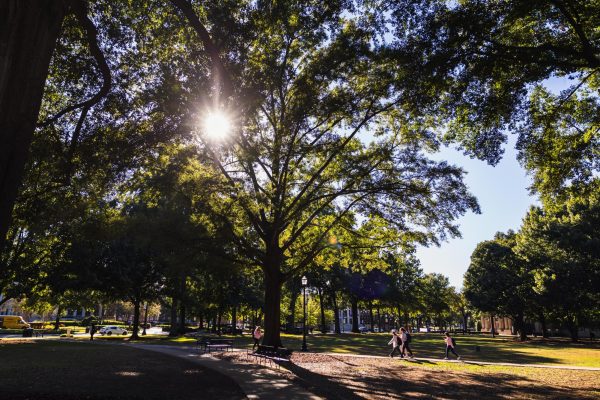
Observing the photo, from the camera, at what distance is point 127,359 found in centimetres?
1712

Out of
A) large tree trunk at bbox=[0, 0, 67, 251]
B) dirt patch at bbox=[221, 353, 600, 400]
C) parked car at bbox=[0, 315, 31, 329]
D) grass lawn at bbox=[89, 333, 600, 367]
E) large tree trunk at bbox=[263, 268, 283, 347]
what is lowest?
parked car at bbox=[0, 315, 31, 329]

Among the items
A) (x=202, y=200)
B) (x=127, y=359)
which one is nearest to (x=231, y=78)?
(x=202, y=200)

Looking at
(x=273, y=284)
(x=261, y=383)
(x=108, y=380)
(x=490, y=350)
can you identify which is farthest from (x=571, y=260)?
(x=108, y=380)

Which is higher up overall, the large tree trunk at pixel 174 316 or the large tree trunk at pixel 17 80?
the large tree trunk at pixel 17 80

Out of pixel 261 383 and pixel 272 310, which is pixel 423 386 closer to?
pixel 261 383

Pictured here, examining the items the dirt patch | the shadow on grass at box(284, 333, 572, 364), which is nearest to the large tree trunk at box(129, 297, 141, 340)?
the shadow on grass at box(284, 333, 572, 364)

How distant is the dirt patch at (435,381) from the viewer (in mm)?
10438

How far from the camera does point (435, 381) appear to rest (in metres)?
12.7

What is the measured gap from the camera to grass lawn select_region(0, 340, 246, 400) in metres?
9.26

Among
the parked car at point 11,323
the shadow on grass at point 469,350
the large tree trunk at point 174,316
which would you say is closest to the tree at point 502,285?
the shadow on grass at point 469,350

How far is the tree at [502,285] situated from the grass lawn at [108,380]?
138 ft

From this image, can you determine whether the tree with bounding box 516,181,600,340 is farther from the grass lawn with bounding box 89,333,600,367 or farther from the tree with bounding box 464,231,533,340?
the tree with bounding box 464,231,533,340

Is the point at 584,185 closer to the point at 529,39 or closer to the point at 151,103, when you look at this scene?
the point at 529,39

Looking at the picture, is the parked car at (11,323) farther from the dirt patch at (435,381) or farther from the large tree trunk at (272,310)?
the dirt patch at (435,381)
